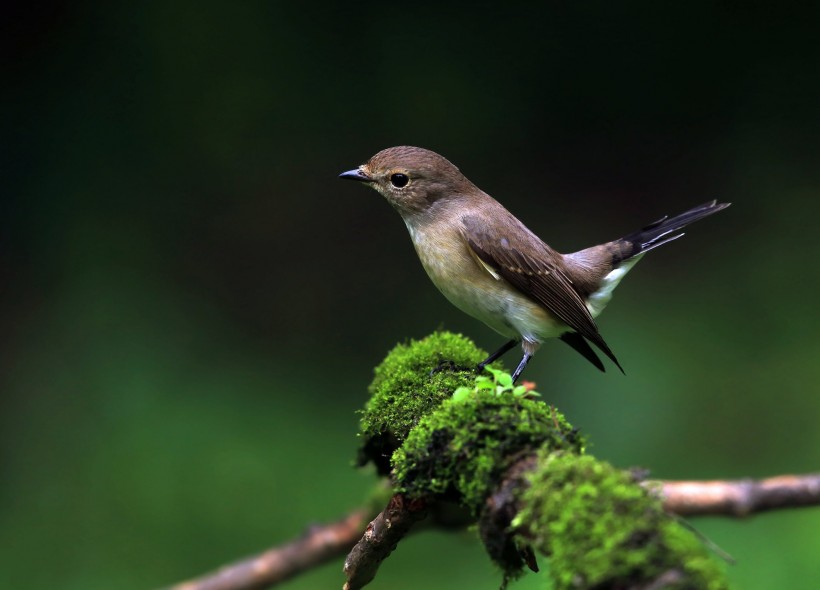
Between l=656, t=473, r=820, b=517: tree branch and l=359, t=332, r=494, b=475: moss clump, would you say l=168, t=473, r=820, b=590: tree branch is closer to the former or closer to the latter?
l=656, t=473, r=820, b=517: tree branch

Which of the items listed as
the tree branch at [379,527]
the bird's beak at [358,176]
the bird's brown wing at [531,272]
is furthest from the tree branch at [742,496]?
the bird's beak at [358,176]

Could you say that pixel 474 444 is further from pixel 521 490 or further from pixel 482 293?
pixel 482 293

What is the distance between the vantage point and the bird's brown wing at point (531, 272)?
378 cm

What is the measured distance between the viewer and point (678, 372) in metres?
5.89

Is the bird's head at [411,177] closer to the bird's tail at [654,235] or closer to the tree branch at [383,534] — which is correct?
the bird's tail at [654,235]

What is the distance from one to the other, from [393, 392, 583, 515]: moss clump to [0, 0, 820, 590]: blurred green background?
2.85 metres

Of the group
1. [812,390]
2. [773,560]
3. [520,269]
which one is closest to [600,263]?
[520,269]

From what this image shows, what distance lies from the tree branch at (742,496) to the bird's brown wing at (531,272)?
1.98 feet

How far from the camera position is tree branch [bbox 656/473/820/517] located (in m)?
3.47

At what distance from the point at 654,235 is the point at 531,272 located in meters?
0.94

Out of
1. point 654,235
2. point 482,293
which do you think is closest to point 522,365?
point 482,293

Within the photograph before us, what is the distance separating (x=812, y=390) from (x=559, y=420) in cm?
385

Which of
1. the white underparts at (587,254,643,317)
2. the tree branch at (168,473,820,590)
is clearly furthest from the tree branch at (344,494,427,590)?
the white underparts at (587,254,643,317)

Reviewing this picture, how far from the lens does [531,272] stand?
12.6ft
